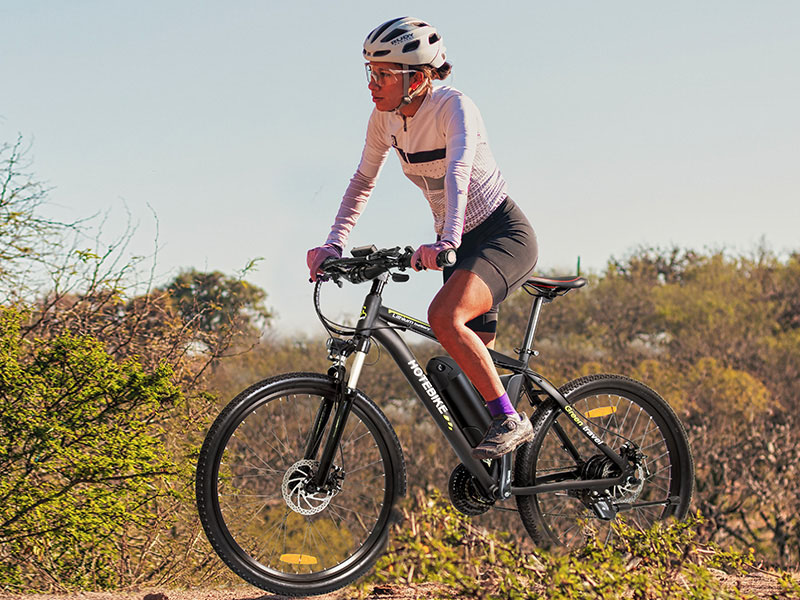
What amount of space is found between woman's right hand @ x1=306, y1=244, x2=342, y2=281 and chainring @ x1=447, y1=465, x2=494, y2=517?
44.7 inches

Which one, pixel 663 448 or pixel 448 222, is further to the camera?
pixel 663 448

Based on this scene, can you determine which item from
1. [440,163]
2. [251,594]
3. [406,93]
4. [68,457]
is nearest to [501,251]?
[440,163]

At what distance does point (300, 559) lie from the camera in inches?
159

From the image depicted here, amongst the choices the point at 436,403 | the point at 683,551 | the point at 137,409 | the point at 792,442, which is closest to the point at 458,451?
the point at 436,403

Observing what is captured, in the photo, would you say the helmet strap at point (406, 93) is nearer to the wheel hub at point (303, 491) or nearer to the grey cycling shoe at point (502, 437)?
the grey cycling shoe at point (502, 437)

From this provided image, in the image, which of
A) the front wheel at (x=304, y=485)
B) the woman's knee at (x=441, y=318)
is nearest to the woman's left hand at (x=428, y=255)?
the woman's knee at (x=441, y=318)

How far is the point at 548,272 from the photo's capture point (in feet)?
113

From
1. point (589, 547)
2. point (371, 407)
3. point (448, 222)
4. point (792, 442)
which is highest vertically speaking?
point (448, 222)

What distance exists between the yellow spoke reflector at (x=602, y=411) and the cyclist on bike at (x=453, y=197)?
876 mm

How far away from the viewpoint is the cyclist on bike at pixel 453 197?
3.97 meters

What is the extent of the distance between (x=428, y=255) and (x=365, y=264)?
35 cm

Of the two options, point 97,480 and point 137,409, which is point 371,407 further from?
point 137,409

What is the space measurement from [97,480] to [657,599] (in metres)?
3.71

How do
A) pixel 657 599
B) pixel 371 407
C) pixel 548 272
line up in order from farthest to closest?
pixel 548 272, pixel 371 407, pixel 657 599
